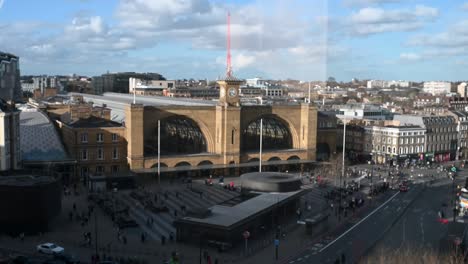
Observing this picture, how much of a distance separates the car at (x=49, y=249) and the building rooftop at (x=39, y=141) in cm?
2155

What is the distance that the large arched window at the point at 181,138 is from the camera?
181 feet

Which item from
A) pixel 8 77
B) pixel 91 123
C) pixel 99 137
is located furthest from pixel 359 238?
pixel 8 77

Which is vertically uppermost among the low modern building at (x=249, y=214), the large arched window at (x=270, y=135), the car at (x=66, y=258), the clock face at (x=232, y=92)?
the clock face at (x=232, y=92)

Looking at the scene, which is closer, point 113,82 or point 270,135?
point 270,135

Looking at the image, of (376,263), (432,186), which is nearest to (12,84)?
(376,263)

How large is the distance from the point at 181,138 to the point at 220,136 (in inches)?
188

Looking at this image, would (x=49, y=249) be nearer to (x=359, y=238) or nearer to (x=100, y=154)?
(x=359, y=238)

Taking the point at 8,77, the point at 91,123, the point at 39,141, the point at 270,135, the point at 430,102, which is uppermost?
the point at 8,77

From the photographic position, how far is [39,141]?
168ft

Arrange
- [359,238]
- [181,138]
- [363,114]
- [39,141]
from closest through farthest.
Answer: [359,238] < [39,141] < [181,138] < [363,114]

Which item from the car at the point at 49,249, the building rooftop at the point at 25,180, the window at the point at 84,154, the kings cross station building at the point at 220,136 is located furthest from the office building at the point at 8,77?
the car at the point at 49,249

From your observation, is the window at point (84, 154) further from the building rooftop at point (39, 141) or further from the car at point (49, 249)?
the car at point (49, 249)

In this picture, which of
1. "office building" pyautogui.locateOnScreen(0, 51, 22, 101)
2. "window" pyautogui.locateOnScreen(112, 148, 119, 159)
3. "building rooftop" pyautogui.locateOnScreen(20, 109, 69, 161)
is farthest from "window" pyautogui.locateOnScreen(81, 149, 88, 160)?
"office building" pyautogui.locateOnScreen(0, 51, 22, 101)

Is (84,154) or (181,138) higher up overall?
(181,138)
